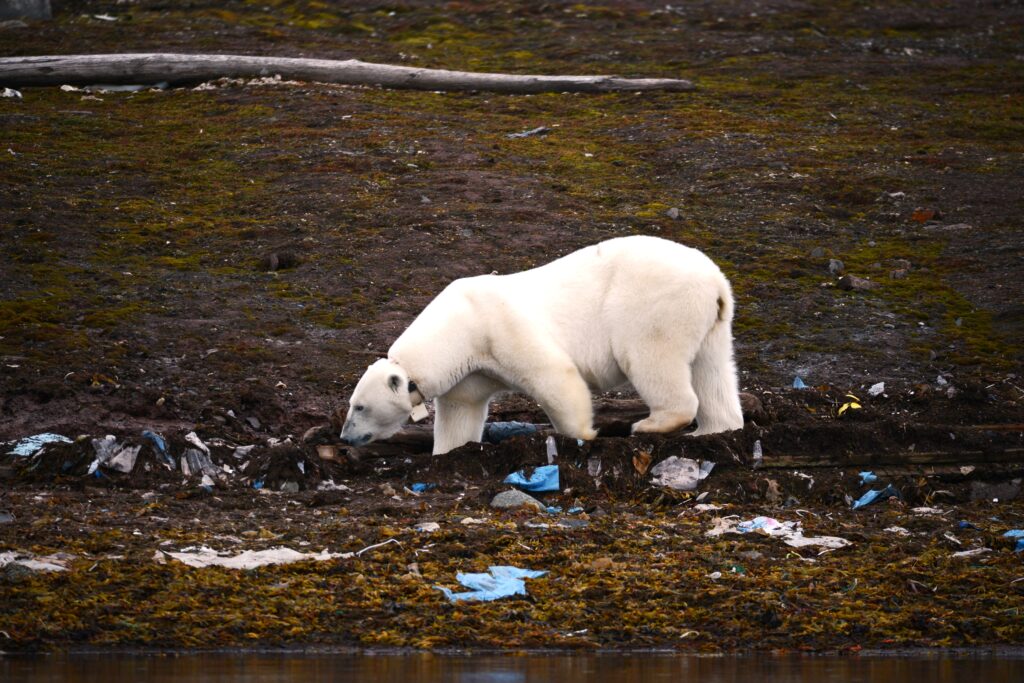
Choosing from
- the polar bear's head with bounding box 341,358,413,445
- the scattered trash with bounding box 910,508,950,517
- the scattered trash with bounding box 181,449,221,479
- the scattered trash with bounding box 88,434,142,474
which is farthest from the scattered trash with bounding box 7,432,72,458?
the scattered trash with bounding box 910,508,950,517

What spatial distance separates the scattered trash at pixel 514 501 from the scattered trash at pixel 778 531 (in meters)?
1.06

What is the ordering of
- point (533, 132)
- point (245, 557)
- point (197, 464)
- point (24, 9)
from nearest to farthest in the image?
point (245, 557)
point (197, 464)
point (533, 132)
point (24, 9)

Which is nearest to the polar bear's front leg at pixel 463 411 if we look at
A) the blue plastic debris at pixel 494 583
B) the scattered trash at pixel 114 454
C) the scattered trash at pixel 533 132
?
the scattered trash at pixel 114 454

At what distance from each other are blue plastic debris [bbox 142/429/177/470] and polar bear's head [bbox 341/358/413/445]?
3.74ft

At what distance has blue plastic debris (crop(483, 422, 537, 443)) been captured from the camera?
9445 mm

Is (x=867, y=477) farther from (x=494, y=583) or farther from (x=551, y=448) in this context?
(x=494, y=583)

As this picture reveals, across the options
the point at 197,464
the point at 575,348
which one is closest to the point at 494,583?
the point at 575,348

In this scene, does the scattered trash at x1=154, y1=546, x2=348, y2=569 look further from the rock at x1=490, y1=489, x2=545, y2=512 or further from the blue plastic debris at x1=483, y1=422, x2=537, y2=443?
the blue plastic debris at x1=483, y1=422, x2=537, y2=443

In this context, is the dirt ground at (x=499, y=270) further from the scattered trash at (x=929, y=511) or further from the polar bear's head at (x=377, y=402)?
the polar bear's head at (x=377, y=402)

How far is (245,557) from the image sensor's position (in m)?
6.44

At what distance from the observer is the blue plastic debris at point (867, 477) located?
306 inches

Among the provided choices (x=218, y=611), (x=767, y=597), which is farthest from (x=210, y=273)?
(x=767, y=597)

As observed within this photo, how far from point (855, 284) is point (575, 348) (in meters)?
4.91

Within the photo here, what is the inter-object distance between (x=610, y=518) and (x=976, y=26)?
22.7m
